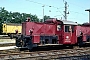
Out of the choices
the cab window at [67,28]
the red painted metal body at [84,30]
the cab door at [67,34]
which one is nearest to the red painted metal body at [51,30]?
the cab door at [67,34]

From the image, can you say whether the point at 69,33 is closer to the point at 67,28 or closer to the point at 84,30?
the point at 67,28

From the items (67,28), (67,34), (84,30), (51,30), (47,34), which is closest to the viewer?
(47,34)

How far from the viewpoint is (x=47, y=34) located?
56.5 feet

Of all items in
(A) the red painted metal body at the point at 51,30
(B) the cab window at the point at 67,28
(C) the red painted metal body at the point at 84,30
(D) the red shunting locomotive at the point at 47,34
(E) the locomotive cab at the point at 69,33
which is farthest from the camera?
(C) the red painted metal body at the point at 84,30

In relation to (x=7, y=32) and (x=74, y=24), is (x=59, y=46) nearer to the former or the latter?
(x=74, y=24)

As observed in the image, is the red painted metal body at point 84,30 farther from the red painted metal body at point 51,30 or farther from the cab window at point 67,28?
the cab window at point 67,28

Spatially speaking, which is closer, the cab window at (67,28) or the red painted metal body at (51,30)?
the red painted metal body at (51,30)

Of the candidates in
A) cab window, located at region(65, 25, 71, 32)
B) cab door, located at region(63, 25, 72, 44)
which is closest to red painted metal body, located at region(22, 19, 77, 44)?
cab door, located at region(63, 25, 72, 44)

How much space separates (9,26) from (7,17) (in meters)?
37.9

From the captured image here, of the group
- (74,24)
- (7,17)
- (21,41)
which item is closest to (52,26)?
(74,24)

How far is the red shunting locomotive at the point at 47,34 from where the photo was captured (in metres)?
16.1

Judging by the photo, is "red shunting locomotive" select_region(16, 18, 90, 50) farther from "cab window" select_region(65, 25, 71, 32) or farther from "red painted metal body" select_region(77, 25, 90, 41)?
"red painted metal body" select_region(77, 25, 90, 41)

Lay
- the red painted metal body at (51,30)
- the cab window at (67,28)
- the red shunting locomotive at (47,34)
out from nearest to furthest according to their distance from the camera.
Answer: the red shunting locomotive at (47,34) < the red painted metal body at (51,30) < the cab window at (67,28)

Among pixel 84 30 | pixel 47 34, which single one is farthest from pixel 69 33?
pixel 84 30
